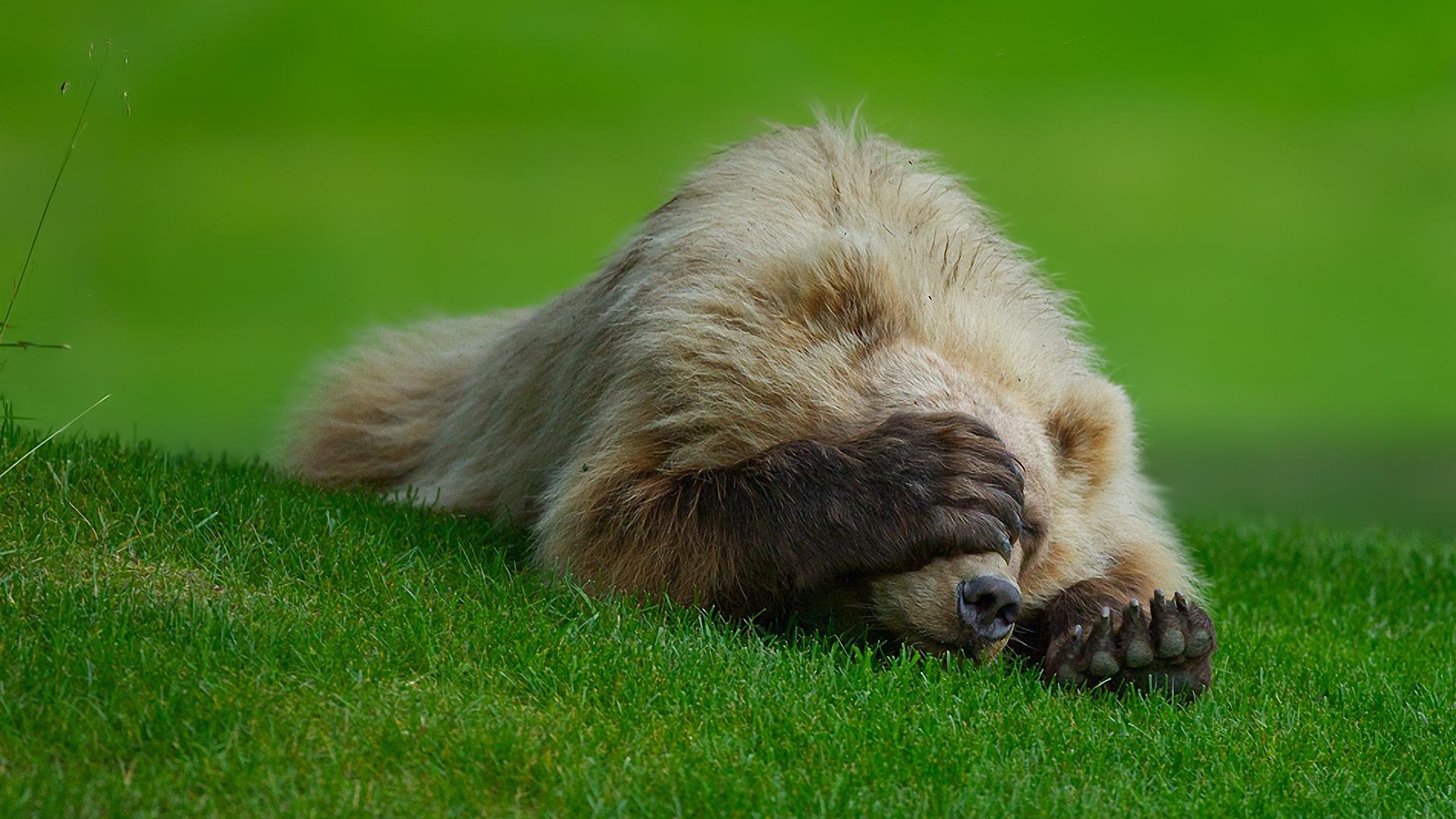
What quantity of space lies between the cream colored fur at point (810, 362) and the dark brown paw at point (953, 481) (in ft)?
0.38

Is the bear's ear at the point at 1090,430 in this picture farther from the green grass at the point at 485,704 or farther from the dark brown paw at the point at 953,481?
the green grass at the point at 485,704

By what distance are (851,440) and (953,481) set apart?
37 centimetres

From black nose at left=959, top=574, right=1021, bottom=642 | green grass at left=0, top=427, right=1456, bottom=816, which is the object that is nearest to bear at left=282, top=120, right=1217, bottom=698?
black nose at left=959, top=574, right=1021, bottom=642

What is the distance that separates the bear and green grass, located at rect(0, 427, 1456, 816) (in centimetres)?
19

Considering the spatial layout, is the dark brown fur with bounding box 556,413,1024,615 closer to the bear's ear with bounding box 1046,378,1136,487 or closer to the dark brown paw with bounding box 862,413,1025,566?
the dark brown paw with bounding box 862,413,1025,566

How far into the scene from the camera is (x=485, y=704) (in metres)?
3.53

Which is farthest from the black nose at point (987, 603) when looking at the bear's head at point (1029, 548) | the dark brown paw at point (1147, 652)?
the dark brown paw at point (1147, 652)

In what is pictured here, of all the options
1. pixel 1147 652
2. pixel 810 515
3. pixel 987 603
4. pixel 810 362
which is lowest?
pixel 1147 652

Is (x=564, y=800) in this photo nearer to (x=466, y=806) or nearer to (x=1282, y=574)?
(x=466, y=806)

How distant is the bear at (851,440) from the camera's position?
4426 millimetres

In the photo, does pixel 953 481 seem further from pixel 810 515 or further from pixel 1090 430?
pixel 1090 430

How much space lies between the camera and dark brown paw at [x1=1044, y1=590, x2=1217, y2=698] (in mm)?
4492

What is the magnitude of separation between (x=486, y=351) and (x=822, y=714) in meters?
3.29

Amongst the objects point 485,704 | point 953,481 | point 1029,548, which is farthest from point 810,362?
point 485,704
